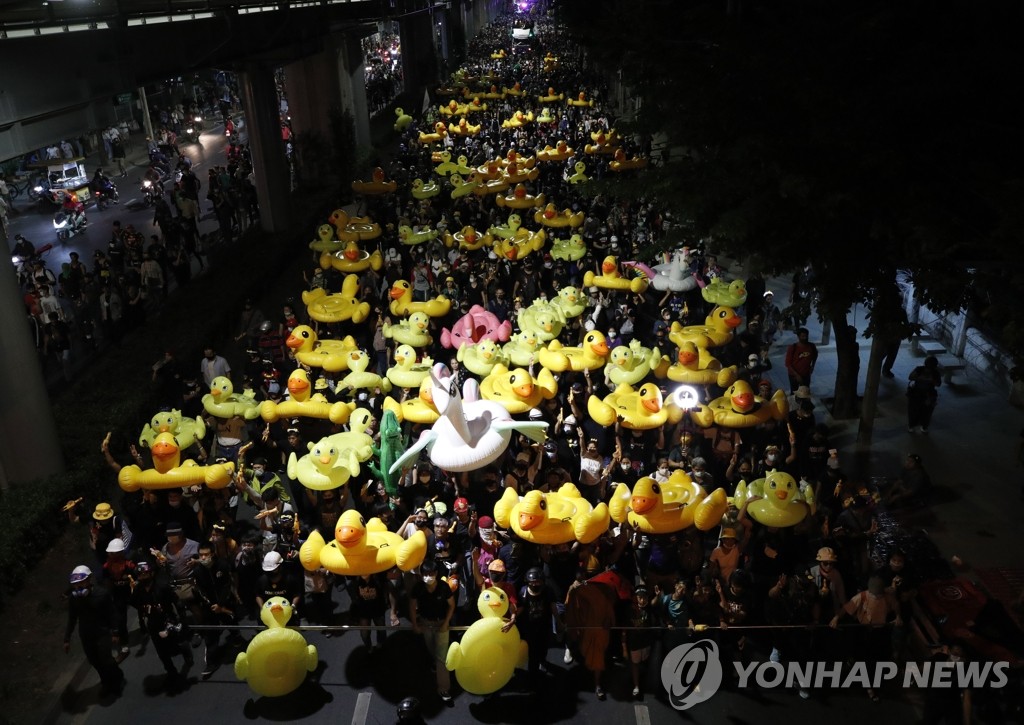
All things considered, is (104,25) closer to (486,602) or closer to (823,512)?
(486,602)

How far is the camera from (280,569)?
704cm

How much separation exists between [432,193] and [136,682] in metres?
12.9

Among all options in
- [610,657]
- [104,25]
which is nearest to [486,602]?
[610,657]

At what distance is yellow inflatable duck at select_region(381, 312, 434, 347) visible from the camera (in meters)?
11.2

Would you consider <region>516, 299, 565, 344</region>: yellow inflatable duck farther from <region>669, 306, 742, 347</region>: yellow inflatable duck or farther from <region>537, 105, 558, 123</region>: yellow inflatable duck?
<region>537, 105, 558, 123</region>: yellow inflatable duck

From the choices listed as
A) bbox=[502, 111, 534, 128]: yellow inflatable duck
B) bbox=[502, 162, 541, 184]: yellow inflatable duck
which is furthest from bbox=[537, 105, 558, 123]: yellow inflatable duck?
bbox=[502, 162, 541, 184]: yellow inflatable duck

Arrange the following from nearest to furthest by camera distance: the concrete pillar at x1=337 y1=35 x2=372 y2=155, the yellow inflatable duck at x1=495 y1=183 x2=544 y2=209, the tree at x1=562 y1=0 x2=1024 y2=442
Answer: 1. the tree at x1=562 y1=0 x2=1024 y2=442
2. the yellow inflatable duck at x1=495 y1=183 x2=544 y2=209
3. the concrete pillar at x1=337 y1=35 x2=372 y2=155

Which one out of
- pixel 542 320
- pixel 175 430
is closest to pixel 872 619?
pixel 542 320

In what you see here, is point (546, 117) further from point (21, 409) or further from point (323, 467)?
point (323, 467)

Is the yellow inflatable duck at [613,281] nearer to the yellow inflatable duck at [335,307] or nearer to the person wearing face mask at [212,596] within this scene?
the yellow inflatable duck at [335,307]

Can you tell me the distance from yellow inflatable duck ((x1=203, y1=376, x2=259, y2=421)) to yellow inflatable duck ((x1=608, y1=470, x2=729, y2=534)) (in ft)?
14.4

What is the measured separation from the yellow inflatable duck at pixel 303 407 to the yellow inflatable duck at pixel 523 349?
221 centimetres

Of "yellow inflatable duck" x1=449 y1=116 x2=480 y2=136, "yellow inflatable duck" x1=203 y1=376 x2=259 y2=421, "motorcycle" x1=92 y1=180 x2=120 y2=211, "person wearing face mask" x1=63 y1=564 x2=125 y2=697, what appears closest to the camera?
"person wearing face mask" x1=63 y1=564 x2=125 y2=697

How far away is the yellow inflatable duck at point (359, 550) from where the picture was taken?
6914mm
